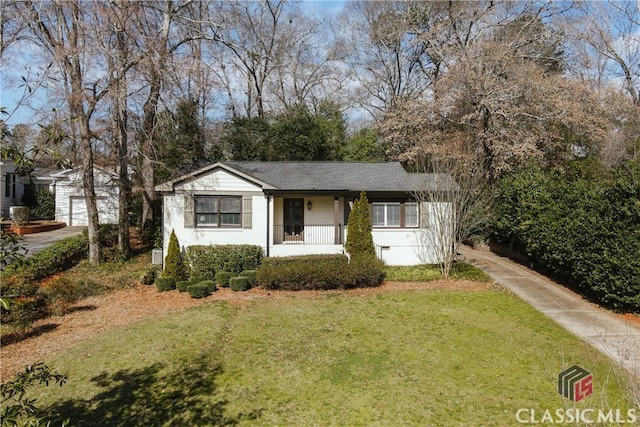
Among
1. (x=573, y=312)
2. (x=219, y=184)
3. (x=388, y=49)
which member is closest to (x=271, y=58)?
(x=388, y=49)

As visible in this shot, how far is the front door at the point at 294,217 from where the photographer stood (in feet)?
59.8

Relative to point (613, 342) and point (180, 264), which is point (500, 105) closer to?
point (613, 342)

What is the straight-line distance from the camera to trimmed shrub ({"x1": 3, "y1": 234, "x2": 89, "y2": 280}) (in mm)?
14492

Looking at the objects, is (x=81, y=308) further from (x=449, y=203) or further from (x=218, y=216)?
(x=449, y=203)

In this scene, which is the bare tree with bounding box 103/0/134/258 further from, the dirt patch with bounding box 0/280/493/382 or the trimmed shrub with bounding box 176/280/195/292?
the trimmed shrub with bounding box 176/280/195/292

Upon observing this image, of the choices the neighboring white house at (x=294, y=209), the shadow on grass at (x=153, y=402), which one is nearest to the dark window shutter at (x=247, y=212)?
the neighboring white house at (x=294, y=209)

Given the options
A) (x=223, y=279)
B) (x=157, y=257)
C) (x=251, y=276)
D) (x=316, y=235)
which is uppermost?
(x=316, y=235)

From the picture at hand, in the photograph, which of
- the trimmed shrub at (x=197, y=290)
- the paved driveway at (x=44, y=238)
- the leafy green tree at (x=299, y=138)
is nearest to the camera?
the trimmed shrub at (x=197, y=290)

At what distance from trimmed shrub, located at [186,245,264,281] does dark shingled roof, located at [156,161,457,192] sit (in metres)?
3.03

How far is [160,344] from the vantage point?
28.9ft

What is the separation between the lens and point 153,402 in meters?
6.50

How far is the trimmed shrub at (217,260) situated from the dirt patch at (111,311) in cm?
134

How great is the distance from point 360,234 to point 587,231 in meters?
7.57

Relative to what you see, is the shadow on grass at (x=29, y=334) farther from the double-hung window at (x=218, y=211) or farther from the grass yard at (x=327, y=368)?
the double-hung window at (x=218, y=211)
